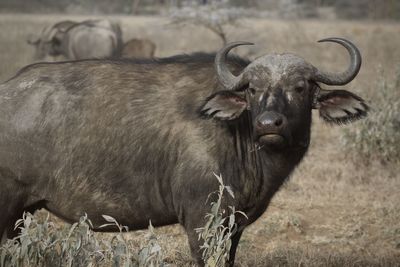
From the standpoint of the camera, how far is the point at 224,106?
4.25 meters

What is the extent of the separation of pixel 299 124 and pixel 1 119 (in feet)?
5.51

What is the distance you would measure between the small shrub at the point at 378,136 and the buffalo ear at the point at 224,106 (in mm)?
4080

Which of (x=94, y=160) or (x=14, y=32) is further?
(x=14, y=32)

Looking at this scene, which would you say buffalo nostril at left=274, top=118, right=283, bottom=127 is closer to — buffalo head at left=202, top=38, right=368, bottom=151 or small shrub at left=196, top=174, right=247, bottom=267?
buffalo head at left=202, top=38, right=368, bottom=151

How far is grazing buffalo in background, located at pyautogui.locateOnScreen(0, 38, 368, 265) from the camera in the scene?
13.8ft

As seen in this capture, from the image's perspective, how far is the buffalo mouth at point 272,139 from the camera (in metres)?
3.92

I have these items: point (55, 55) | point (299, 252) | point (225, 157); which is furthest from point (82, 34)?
point (225, 157)

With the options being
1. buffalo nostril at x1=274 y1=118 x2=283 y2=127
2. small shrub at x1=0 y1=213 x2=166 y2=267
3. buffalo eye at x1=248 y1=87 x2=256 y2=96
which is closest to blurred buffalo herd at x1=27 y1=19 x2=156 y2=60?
buffalo eye at x1=248 y1=87 x2=256 y2=96

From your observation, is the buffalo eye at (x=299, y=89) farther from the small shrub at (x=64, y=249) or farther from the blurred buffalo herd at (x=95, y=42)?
the blurred buffalo herd at (x=95, y=42)

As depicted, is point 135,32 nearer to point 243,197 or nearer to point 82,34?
point 82,34

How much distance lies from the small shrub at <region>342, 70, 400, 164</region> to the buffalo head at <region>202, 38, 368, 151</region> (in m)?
3.78

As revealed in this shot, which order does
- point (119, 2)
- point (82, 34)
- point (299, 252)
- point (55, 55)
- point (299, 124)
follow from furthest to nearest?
point (119, 2), point (55, 55), point (82, 34), point (299, 252), point (299, 124)

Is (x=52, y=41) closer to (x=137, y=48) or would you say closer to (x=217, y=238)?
(x=137, y=48)

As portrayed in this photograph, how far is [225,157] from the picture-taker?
426 cm
